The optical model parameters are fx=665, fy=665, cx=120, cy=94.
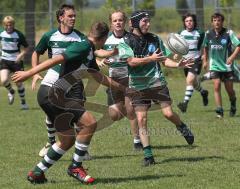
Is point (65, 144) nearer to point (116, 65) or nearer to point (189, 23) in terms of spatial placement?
point (116, 65)

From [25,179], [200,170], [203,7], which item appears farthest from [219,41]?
[203,7]

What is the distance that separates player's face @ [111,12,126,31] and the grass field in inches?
70.5

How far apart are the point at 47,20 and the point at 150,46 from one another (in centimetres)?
1846

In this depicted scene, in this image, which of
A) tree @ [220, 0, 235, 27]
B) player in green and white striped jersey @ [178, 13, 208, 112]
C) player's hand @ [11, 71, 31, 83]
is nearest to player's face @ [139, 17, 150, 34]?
player's hand @ [11, 71, 31, 83]

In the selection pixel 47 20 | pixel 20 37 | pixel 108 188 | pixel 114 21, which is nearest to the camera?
pixel 108 188

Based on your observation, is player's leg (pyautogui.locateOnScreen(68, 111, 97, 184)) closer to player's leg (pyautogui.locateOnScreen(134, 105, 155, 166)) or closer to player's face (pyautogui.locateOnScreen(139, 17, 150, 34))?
player's leg (pyautogui.locateOnScreen(134, 105, 155, 166))

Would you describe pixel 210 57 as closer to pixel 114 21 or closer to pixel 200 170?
pixel 114 21

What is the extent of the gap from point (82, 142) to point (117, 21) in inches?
112

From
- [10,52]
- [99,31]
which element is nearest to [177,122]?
[99,31]

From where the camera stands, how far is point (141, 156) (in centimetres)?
913

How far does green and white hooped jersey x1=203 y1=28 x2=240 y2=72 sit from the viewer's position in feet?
44.1

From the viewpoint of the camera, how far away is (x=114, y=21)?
9.62 meters

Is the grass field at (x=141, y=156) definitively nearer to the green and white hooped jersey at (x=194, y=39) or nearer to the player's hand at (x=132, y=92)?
the player's hand at (x=132, y=92)

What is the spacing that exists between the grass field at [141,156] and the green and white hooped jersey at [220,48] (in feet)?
3.39
